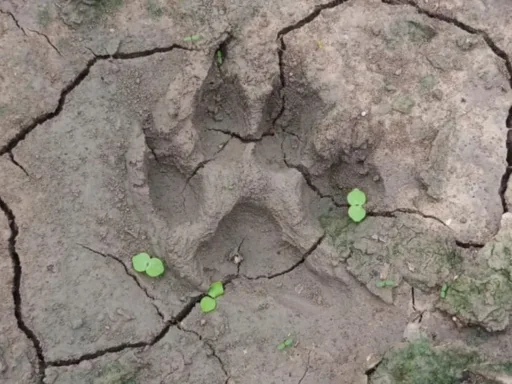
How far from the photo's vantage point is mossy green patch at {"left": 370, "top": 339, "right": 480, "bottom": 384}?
218 centimetres

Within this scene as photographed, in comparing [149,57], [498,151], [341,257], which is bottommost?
[341,257]

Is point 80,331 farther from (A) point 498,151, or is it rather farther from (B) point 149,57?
(A) point 498,151

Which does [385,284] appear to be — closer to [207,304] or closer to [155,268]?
[207,304]

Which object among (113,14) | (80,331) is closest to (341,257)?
(80,331)

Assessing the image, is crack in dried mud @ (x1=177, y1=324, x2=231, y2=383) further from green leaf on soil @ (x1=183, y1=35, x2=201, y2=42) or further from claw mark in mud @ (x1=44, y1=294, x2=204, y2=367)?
green leaf on soil @ (x1=183, y1=35, x2=201, y2=42)

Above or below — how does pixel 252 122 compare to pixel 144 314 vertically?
above

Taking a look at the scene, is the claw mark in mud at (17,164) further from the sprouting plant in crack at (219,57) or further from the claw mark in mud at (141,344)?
the sprouting plant in crack at (219,57)

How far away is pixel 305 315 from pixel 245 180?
534 mm

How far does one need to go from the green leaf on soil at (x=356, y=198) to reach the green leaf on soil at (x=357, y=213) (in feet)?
0.08

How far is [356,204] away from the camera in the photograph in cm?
247

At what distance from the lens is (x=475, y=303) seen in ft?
7.38

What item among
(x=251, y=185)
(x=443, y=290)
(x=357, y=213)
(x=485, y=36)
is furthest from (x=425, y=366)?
(x=485, y=36)


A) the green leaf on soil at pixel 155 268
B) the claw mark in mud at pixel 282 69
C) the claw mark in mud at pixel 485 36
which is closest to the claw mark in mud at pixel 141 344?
the green leaf on soil at pixel 155 268

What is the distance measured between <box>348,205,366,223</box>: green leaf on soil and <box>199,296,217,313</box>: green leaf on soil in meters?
0.60
